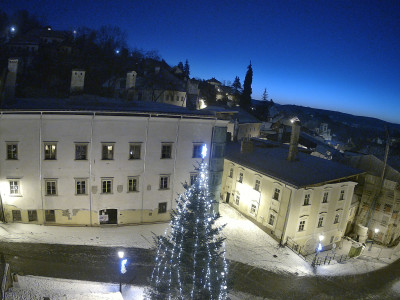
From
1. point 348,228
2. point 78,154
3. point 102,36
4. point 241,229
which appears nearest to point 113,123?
point 78,154

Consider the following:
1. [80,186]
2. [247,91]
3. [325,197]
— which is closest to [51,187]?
[80,186]

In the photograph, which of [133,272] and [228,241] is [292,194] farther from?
[133,272]

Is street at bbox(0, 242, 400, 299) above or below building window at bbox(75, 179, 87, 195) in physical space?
below

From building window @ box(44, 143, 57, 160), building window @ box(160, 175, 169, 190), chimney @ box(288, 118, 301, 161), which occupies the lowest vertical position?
building window @ box(160, 175, 169, 190)

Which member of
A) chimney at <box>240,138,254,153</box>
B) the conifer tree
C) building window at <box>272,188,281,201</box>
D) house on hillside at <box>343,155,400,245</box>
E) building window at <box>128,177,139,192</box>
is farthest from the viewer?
the conifer tree

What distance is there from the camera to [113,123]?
74.1ft

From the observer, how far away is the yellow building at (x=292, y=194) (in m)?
26.1

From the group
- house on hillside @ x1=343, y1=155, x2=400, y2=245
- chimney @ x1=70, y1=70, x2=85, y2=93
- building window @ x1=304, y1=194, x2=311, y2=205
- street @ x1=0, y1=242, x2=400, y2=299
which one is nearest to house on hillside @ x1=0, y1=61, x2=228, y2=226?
street @ x1=0, y1=242, x2=400, y2=299

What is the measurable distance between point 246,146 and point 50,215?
71.2ft

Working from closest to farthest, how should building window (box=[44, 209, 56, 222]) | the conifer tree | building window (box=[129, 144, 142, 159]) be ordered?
building window (box=[44, 209, 56, 222])
building window (box=[129, 144, 142, 159])
the conifer tree

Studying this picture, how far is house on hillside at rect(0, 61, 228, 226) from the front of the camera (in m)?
21.4

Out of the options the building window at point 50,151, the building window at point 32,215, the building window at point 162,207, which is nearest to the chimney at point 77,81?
the building window at point 50,151

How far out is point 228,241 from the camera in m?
24.9

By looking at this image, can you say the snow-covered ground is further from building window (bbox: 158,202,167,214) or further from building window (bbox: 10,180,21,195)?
building window (bbox: 10,180,21,195)
